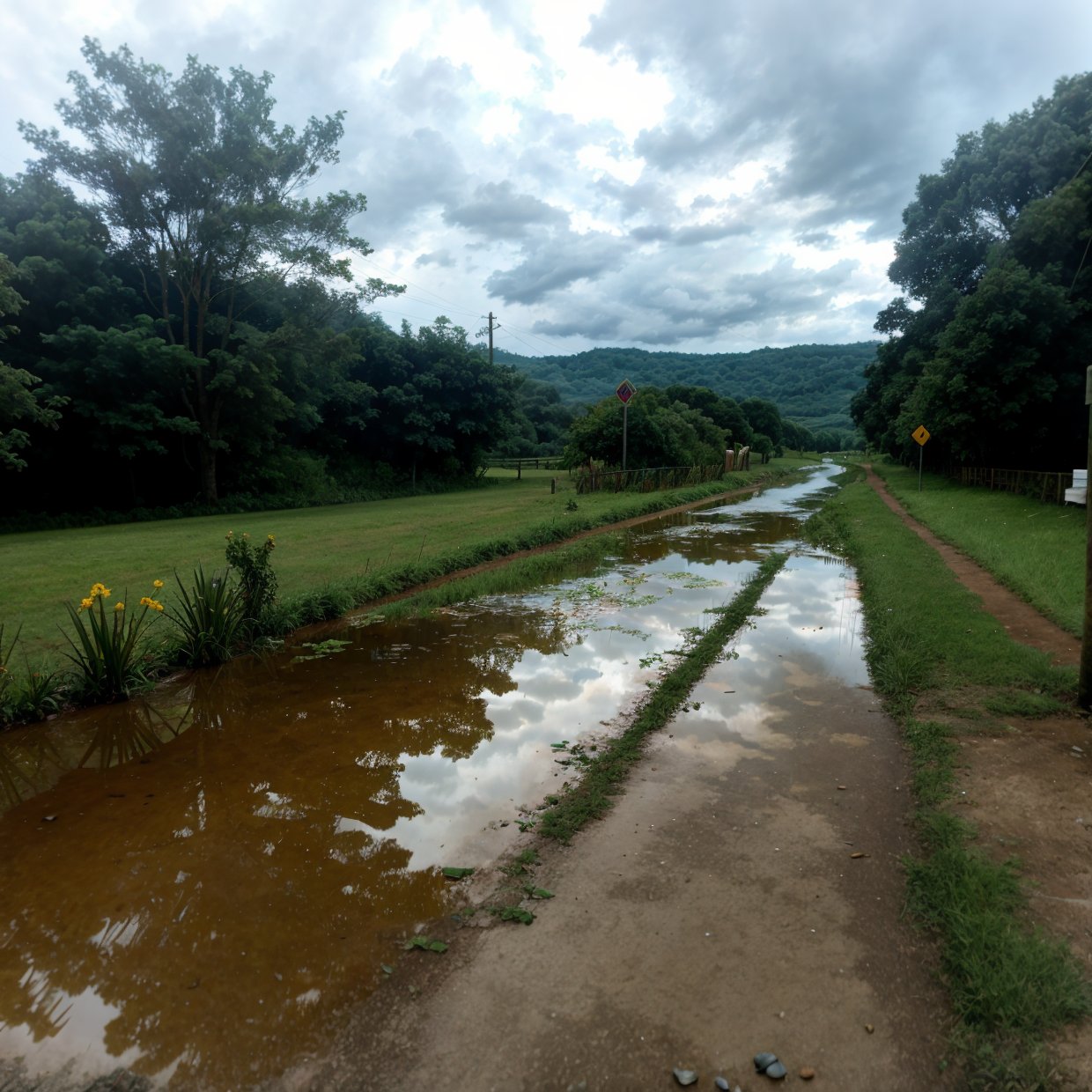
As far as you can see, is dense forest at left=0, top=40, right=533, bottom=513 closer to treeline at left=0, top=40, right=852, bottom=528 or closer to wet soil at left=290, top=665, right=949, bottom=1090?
treeline at left=0, top=40, right=852, bottom=528

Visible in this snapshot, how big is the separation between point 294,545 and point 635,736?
11270mm

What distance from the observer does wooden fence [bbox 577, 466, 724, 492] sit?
2734 cm

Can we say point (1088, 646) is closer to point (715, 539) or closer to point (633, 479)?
point (715, 539)

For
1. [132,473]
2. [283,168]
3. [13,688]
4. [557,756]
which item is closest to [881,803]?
[557,756]

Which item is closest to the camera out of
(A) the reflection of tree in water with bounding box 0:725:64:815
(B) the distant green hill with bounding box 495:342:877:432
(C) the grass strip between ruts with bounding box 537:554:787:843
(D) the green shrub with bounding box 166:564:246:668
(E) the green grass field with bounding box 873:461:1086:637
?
(C) the grass strip between ruts with bounding box 537:554:787:843

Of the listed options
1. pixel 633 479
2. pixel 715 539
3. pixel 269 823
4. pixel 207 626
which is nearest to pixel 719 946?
pixel 269 823

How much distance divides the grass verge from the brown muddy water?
741mm

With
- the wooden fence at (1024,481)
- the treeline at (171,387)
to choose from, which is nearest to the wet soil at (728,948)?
the wooden fence at (1024,481)

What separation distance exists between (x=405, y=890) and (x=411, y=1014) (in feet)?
2.64

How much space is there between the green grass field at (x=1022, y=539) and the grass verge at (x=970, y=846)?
0.79m

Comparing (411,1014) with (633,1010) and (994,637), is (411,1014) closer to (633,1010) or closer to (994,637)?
(633,1010)

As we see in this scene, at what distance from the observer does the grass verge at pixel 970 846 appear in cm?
234

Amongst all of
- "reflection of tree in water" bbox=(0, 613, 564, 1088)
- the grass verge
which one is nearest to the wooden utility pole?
the grass verge

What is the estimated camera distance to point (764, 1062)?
2.25m
